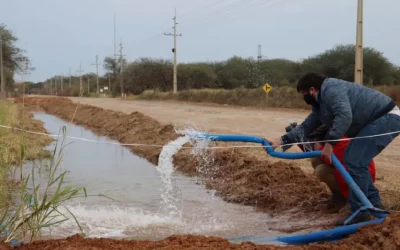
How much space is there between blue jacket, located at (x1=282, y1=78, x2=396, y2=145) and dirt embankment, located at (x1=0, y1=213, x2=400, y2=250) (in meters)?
1.06

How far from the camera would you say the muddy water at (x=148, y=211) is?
6.76 metres

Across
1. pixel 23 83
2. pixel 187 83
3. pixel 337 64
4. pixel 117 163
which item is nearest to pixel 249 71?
pixel 187 83

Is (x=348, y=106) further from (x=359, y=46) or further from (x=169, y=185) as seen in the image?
(x=359, y=46)

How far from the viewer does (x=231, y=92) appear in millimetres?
41750

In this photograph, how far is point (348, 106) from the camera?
541cm

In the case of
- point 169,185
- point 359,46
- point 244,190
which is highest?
point 359,46

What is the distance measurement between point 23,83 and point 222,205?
3943 millimetres

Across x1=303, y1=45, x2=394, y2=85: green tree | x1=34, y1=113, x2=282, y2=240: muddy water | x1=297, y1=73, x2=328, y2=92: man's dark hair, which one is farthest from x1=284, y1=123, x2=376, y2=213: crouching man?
x1=303, y1=45, x2=394, y2=85: green tree

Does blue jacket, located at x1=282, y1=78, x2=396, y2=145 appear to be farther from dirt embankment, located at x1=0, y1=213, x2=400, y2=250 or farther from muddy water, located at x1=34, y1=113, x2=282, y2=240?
muddy water, located at x1=34, y1=113, x2=282, y2=240

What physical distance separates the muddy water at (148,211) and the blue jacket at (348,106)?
5.49 feet

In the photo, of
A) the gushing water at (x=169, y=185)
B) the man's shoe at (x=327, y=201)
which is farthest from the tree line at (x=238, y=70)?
the man's shoe at (x=327, y=201)

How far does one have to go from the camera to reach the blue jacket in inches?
213

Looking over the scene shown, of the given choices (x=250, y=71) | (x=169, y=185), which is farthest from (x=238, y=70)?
(x=169, y=185)

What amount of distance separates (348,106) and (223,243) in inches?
74.0
